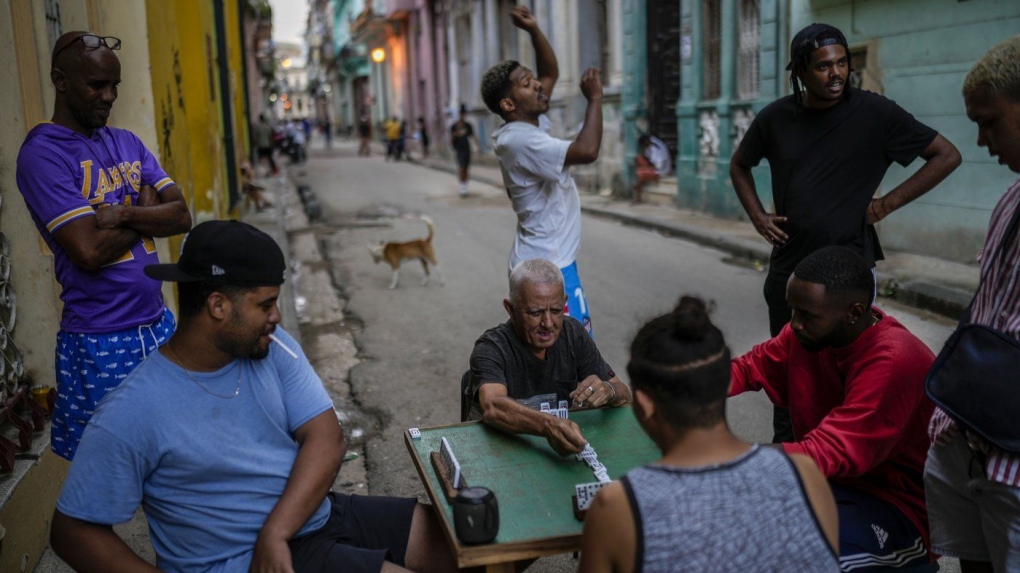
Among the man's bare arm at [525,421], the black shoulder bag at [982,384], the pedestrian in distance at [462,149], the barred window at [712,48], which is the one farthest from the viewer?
the pedestrian in distance at [462,149]

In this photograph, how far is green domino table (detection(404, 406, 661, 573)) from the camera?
2.18m

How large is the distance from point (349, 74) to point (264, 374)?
193 feet

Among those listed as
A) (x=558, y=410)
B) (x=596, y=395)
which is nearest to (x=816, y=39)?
(x=596, y=395)

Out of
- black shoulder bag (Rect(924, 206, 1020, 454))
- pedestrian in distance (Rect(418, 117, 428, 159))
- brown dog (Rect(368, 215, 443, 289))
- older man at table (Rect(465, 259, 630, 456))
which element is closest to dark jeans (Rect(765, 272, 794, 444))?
older man at table (Rect(465, 259, 630, 456))

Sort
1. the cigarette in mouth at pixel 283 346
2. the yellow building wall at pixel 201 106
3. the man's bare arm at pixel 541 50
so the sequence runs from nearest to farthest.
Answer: the cigarette in mouth at pixel 283 346, the man's bare arm at pixel 541 50, the yellow building wall at pixel 201 106

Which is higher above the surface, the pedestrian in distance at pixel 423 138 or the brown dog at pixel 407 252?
the pedestrian in distance at pixel 423 138

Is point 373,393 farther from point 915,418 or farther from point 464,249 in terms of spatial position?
point 464,249

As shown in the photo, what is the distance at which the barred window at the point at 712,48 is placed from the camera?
13.6 metres

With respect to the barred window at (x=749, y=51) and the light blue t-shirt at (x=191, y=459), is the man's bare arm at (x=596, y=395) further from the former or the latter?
the barred window at (x=749, y=51)

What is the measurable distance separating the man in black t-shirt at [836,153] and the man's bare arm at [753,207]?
0.01m

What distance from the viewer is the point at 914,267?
29.3 feet

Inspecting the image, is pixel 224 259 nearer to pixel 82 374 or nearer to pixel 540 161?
pixel 82 374

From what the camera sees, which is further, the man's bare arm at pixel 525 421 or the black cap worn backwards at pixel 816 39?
the black cap worn backwards at pixel 816 39

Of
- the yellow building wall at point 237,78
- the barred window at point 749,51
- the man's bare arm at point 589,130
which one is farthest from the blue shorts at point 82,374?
the yellow building wall at point 237,78
